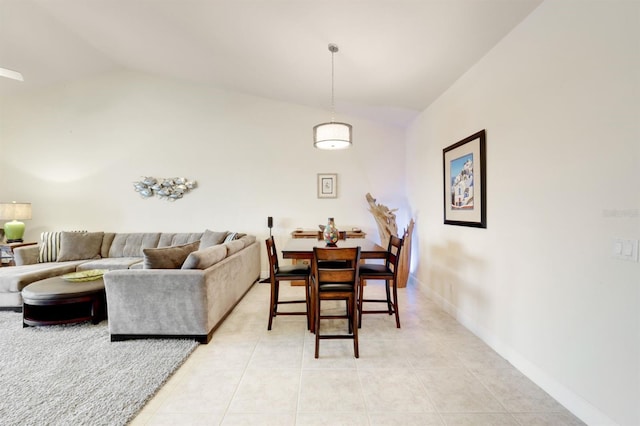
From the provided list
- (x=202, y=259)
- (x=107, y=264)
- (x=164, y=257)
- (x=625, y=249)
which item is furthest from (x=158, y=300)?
(x=625, y=249)

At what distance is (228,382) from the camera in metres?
1.94

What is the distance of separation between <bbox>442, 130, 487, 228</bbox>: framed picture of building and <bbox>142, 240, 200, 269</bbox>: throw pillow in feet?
9.38

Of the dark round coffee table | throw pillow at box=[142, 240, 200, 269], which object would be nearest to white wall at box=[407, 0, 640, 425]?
throw pillow at box=[142, 240, 200, 269]

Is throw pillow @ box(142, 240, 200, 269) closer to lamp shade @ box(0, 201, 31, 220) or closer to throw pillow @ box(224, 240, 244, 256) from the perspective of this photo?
throw pillow @ box(224, 240, 244, 256)

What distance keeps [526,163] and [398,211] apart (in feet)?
9.32

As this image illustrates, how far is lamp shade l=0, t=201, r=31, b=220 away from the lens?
167 inches

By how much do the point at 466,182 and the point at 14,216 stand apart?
6382 millimetres

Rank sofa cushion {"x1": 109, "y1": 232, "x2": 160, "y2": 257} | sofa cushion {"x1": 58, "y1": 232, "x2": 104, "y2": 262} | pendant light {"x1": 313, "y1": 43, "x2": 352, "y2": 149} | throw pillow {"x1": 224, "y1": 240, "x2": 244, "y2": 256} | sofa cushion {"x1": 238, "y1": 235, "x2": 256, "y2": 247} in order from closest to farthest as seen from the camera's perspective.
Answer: pendant light {"x1": 313, "y1": 43, "x2": 352, "y2": 149} < throw pillow {"x1": 224, "y1": 240, "x2": 244, "y2": 256} < sofa cushion {"x1": 238, "y1": 235, "x2": 256, "y2": 247} < sofa cushion {"x1": 58, "y1": 232, "x2": 104, "y2": 262} < sofa cushion {"x1": 109, "y1": 232, "x2": 160, "y2": 257}

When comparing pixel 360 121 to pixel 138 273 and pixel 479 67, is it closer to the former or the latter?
pixel 479 67

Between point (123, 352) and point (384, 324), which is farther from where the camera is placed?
point (384, 324)

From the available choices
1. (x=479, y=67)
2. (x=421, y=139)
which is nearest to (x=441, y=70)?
(x=479, y=67)

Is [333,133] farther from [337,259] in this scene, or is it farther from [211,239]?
[211,239]

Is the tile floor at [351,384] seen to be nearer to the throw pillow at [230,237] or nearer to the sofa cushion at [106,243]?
the throw pillow at [230,237]

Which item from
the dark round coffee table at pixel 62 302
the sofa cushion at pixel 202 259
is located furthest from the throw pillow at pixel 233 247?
the dark round coffee table at pixel 62 302
